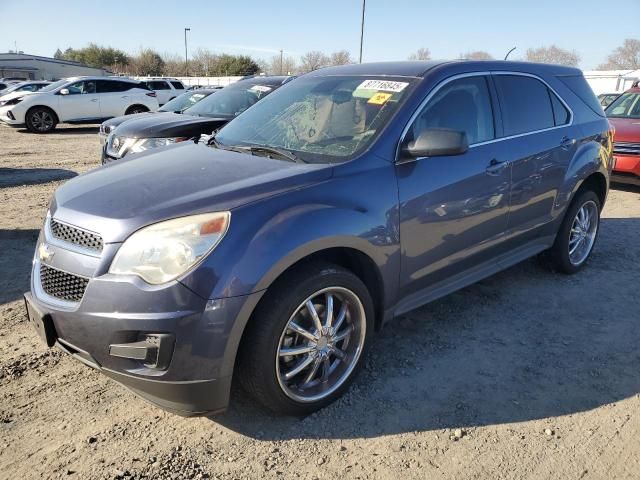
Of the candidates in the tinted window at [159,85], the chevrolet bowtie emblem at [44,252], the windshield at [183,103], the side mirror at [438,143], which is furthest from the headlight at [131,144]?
the tinted window at [159,85]

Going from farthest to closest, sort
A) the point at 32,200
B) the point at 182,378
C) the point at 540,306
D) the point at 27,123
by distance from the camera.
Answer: the point at 27,123 < the point at 32,200 < the point at 540,306 < the point at 182,378

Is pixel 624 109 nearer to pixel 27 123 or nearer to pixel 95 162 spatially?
pixel 95 162

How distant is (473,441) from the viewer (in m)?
2.67

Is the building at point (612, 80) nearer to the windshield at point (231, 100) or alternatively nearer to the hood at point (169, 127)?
the windshield at point (231, 100)

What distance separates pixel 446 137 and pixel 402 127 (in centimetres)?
28

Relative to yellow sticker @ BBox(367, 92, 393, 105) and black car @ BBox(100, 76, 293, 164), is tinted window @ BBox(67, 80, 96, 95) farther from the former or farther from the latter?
yellow sticker @ BBox(367, 92, 393, 105)

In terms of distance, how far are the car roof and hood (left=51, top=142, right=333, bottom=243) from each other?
110cm

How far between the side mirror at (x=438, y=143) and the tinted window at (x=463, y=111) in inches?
6.3

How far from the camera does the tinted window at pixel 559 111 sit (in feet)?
14.4

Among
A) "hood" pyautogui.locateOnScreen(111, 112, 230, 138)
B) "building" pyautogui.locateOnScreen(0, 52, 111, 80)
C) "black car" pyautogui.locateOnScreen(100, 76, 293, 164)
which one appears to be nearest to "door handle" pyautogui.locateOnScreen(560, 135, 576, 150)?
"black car" pyautogui.locateOnScreen(100, 76, 293, 164)

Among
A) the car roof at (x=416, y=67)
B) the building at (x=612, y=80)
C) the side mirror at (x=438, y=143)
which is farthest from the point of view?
the building at (x=612, y=80)

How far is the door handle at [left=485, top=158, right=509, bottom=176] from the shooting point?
3578 mm

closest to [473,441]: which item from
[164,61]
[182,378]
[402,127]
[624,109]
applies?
[182,378]

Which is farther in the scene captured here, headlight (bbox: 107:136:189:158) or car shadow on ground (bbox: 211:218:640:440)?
headlight (bbox: 107:136:189:158)
